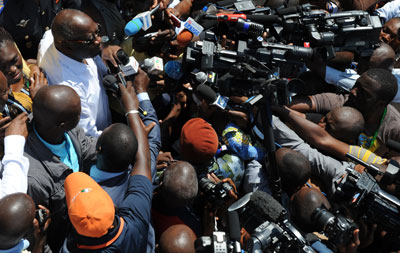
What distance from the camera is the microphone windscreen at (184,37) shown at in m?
4.20

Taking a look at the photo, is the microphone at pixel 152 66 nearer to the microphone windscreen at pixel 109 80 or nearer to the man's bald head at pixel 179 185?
the microphone windscreen at pixel 109 80

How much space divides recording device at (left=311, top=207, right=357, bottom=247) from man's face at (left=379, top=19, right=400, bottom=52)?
112 inches

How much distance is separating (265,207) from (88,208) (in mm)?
1182

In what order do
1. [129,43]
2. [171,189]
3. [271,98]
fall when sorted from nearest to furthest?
[171,189] < [271,98] < [129,43]

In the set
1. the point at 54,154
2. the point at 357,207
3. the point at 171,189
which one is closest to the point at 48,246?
the point at 54,154

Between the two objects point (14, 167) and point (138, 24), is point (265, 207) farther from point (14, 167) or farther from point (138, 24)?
point (138, 24)

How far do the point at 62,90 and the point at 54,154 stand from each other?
1.50 ft

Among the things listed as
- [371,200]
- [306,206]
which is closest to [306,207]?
[306,206]

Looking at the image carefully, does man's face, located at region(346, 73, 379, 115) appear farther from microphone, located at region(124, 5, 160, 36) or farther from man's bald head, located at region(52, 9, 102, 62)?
man's bald head, located at region(52, 9, 102, 62)

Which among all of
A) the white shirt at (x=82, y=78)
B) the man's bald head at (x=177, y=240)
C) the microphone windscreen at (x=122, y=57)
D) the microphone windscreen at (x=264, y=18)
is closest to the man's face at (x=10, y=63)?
the white shirt at (x=82, y=78)

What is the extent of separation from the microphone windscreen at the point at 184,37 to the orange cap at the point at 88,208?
6.93 feet

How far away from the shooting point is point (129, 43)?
4.16 metres

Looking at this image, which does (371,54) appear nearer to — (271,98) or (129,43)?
(271,98)

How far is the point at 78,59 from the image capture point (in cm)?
341
